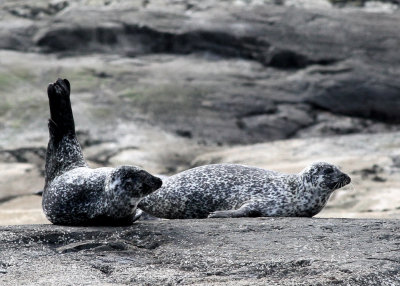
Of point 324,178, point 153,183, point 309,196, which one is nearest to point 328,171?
point 324,178

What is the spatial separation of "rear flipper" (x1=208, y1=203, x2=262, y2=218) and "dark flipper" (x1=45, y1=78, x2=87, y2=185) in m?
1.20

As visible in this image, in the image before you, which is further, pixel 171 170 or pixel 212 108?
pixel 212 108

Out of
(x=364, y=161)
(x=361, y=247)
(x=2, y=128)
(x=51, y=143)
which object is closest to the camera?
(x=361, y=247)

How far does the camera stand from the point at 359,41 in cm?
1831

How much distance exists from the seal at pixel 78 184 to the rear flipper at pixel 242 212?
0.85 m

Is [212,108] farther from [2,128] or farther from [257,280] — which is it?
[257,280]

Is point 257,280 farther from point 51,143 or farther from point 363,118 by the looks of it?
point 363,118

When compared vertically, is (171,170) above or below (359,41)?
below

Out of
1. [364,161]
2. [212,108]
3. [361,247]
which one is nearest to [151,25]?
[212,108]

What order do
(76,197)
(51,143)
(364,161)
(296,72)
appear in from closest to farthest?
(76,197), (51,143), (364,161), (296,72)

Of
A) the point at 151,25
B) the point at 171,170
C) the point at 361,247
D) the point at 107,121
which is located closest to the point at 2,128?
the point at 107,121

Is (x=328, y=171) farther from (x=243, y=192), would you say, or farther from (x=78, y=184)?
(x=78, y=184)

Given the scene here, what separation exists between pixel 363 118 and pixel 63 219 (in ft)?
37.0

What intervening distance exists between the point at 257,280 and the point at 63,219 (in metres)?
2.21
